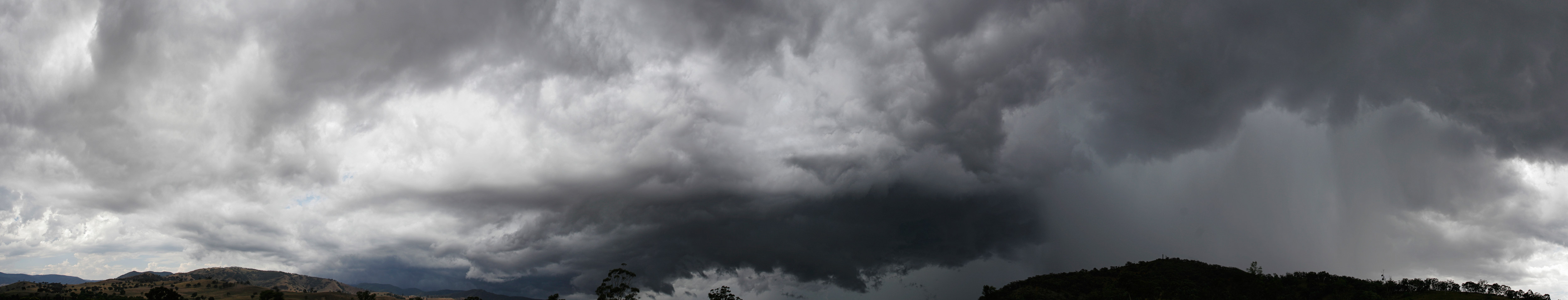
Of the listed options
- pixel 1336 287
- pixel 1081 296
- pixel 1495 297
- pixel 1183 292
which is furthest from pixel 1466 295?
pixel 1081 296

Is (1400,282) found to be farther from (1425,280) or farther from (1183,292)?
(1183,292)

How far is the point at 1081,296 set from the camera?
18800cm

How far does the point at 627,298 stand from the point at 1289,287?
194008mm

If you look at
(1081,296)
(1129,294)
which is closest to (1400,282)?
(1129,294)

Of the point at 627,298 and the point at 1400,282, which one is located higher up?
the point at 1400,282

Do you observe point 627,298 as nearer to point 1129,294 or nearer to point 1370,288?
point 1129,294

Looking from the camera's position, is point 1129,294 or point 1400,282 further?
point 1129,294

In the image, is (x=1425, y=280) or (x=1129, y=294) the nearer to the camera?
(x=1425, y=280)

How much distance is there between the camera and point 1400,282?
17450cm

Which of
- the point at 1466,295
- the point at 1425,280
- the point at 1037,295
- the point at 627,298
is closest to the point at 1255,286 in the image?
the point at 1425,280

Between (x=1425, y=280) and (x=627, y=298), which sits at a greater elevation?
(x=1425, y=280)

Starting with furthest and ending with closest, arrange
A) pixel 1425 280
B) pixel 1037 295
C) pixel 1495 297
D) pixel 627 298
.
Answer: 1. pixel 627 298
2. pixel 1037 295
3. pixel 1425 280
4. pixel 1495 297

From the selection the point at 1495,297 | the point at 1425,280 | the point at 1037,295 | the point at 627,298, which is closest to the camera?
the point at 1495,297

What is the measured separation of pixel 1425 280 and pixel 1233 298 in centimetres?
4165
